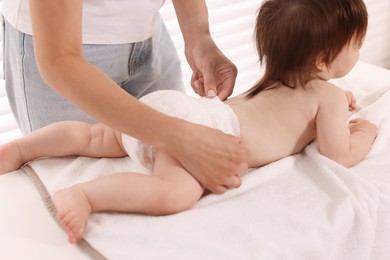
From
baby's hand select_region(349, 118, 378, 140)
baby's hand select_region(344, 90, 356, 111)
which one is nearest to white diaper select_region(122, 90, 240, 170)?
baby's hand select_region(349, 118, 378, 140)

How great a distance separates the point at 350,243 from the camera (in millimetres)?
960

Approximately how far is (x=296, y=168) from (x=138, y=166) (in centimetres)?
35

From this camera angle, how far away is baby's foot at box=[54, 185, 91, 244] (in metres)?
0.91

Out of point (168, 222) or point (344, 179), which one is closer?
point (168, 222)

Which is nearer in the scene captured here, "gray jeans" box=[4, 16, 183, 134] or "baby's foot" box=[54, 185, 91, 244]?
"baby's foot" box=[54, 185, 91, 244]

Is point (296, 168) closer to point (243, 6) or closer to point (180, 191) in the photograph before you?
point (180, 191)

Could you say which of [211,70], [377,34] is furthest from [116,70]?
[377,34]

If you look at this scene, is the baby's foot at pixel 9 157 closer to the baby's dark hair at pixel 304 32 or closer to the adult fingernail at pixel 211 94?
the adult fingernail at pixel 211 94

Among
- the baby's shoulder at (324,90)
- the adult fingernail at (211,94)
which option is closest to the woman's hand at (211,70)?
the adult fingernail at (211,94)

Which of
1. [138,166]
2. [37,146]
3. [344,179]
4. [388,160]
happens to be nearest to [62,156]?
[37,146]

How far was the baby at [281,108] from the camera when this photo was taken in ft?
3.65

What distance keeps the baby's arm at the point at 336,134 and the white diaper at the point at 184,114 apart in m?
0.20

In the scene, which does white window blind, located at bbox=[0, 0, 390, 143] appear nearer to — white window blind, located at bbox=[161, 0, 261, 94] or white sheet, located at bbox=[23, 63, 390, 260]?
white window blind, located at bbox=[161, 0, 261, 94]

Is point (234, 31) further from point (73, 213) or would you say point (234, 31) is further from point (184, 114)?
point (73, 213)
